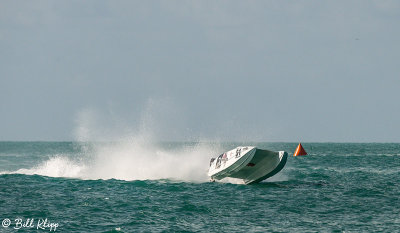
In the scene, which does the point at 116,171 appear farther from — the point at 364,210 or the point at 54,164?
the point at 364,210

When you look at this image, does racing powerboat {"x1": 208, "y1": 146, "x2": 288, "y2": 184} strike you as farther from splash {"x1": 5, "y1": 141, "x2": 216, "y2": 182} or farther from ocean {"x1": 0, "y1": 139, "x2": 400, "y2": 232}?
splash {"x1": 5, "y1": 141, "x2": 216, "y2": 182}

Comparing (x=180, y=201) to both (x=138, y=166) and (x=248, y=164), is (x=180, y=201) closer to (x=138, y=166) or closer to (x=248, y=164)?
(x=248, y=164)

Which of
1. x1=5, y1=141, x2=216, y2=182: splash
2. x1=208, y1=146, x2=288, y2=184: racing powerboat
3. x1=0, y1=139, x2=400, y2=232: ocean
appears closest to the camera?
x1=0, y1=139, x2=400, y2=232: ocean

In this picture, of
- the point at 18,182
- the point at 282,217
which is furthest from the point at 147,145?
the point at 282,217

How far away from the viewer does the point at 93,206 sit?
24188 millimetres

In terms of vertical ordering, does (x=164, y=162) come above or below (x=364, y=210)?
above

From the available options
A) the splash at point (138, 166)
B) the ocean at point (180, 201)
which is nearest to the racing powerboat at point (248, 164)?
the ocean at point (180, 201)

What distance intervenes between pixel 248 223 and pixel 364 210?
6.35 metres

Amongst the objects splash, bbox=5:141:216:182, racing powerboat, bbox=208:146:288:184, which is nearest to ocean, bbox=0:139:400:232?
splash, bbox=5:141:216:182

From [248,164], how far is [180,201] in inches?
272

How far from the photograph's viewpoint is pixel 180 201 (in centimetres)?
2581

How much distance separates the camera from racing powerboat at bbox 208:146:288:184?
30.4 meters

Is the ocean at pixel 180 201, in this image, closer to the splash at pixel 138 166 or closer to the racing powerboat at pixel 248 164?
the splash at pixel 138 166

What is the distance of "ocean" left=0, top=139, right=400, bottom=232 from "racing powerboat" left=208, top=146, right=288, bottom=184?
0.85m
